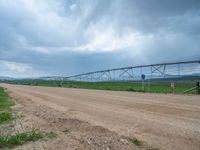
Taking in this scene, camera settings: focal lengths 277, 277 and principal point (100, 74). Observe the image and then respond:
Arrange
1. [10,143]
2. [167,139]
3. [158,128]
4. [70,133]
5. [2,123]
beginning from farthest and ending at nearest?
[2,123] → [158,128] → [70,133] → [167,139] → [10,143]

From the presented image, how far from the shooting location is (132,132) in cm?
797

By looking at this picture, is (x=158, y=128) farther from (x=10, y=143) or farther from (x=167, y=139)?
(x=10, y=143)

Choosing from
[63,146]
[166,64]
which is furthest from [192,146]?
[166,64]

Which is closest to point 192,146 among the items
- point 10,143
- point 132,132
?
point 132,132

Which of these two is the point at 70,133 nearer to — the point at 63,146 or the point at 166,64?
the point at 63,146

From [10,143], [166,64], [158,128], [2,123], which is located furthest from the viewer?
[166,64]

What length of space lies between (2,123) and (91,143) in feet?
14.7

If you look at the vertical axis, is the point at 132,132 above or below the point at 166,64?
below

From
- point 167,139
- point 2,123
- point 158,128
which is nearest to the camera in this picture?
point 167,139

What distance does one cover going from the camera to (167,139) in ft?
23.1

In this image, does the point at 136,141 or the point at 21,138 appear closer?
the point at 136,141

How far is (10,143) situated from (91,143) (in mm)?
1933

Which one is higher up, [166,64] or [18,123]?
[166,64]

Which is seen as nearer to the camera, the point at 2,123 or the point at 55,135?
the point at 55,135
